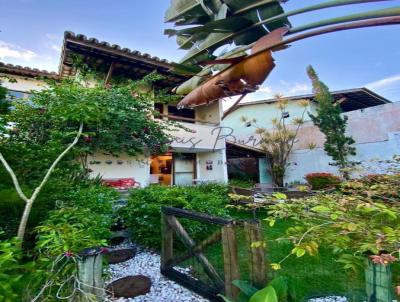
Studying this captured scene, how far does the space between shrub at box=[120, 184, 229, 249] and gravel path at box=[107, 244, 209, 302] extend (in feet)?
1.30

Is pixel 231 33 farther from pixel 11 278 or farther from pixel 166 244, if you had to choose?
pixel 166 244

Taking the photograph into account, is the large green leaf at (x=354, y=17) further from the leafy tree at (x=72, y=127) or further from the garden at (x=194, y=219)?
the leafy tree at (x=72, y=127)

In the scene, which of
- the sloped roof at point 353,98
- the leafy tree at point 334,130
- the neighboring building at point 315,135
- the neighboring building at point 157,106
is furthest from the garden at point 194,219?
the sloped roof at point 353,98

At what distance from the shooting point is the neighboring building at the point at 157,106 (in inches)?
355

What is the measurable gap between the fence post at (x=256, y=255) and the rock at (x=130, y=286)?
1.98 metres

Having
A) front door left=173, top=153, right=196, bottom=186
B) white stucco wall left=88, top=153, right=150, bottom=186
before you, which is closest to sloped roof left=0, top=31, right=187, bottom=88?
white stucco wall left=88, top=153, right=150, bottom=186

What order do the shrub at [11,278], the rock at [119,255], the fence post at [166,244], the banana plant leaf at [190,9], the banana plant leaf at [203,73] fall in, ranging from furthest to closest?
1. the rock at [119,255]
2. the fence post at [166,244]
3. the banana plant leaf at [190,9]
4. the banana plant leaf at [203,73]
5. the shrub at [11,278]

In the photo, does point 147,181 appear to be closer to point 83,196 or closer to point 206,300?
point 83,196

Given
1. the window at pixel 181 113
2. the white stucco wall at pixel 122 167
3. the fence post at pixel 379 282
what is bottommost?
the fence post at pixel 379 282

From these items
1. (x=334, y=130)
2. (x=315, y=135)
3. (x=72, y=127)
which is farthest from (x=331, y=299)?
(x=315, y=135)

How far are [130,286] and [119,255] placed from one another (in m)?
1.51

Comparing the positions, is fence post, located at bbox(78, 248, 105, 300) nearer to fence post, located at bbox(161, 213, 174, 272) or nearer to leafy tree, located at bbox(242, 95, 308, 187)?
fence post, located at bbox(161, 213, 174, 272)

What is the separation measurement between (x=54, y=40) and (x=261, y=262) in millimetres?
11313

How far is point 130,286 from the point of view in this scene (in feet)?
13.3
